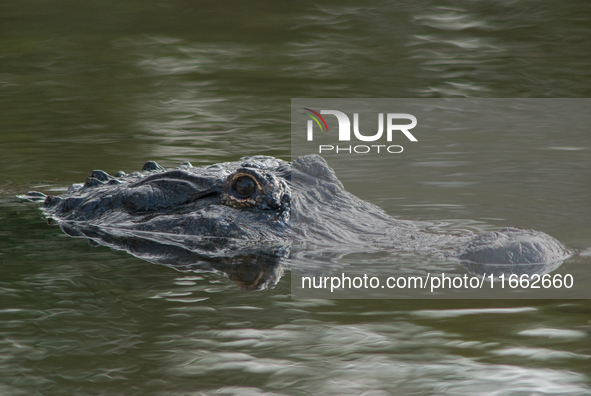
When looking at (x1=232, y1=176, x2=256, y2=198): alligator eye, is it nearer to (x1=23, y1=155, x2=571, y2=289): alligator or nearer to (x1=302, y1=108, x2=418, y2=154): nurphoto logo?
(x1=23, y1=155, x2=571, y2=289): alligator

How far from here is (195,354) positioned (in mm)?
3014

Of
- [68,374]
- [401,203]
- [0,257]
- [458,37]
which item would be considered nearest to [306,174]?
[401,203]

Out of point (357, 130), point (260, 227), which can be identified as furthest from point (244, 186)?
point (357, 130)

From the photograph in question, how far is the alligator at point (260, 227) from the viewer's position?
157 inches

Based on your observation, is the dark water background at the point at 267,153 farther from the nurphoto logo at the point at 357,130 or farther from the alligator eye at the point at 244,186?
the alligator eye at the point at 244,186

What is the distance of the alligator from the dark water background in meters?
0.26

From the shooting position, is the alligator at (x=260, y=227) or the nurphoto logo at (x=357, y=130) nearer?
the alligator at (x=260, y=227)

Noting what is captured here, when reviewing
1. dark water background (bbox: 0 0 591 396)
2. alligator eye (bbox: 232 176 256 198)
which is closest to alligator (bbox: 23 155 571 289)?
alligator eye (bbox: 232 176 256 198)

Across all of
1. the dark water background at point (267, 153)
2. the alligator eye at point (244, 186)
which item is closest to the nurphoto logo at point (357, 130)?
the dark water background at point (267, 153)

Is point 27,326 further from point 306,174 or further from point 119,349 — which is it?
point 306,174

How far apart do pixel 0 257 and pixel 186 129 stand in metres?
4.47

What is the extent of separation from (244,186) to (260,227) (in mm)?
285

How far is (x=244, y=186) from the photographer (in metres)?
4.65

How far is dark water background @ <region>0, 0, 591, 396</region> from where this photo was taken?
9.46 ft
